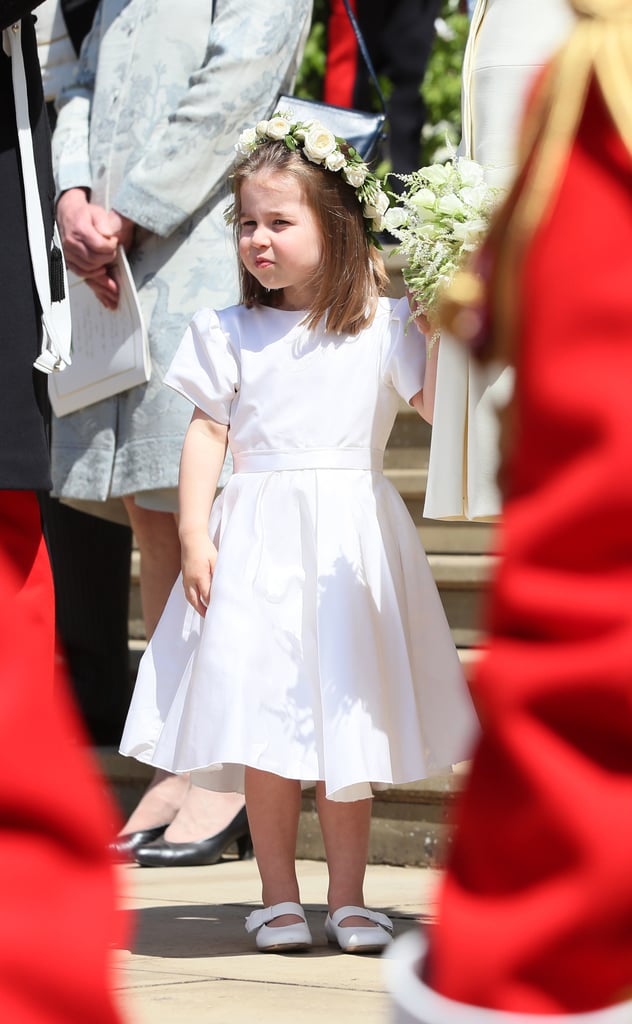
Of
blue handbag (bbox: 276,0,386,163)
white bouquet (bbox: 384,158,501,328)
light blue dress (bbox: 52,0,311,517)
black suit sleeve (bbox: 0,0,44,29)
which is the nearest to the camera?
black suit sleeve (bbox: 0,0,44,29)

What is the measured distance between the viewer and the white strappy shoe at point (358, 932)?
8.63ft

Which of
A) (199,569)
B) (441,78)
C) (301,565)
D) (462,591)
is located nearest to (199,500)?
(199,569)

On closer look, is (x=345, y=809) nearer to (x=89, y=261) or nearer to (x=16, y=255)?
(x=16, y=255)

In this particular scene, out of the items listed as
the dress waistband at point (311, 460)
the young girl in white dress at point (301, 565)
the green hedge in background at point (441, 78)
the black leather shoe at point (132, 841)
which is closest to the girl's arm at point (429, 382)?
the young girl in white dress at point (301, 565)

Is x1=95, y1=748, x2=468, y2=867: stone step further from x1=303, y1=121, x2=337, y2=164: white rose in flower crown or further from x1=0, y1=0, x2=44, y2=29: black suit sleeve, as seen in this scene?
x1=0, y1=0, x2=44, y2=29: black suit sleeve

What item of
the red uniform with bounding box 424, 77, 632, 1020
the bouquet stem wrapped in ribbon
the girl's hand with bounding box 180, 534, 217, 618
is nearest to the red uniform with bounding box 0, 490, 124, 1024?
the red uniform with bounding box 424, 77, 632, 1020

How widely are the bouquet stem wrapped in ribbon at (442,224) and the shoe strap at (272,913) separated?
109 centimetres

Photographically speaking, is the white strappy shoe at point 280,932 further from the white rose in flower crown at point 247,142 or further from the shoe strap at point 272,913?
the white rose in flower crown at point 247,142

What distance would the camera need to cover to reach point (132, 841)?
351cm

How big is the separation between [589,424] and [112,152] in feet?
9.62

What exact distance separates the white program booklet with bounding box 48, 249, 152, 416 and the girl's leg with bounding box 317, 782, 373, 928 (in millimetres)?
1171

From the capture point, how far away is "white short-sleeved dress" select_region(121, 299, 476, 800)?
2.67m

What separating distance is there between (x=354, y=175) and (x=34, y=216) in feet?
2.84

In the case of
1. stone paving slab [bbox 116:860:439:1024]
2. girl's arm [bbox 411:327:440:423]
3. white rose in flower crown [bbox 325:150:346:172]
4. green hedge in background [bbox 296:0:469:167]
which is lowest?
stone paving slab [bbox 116:860:439:1024]
